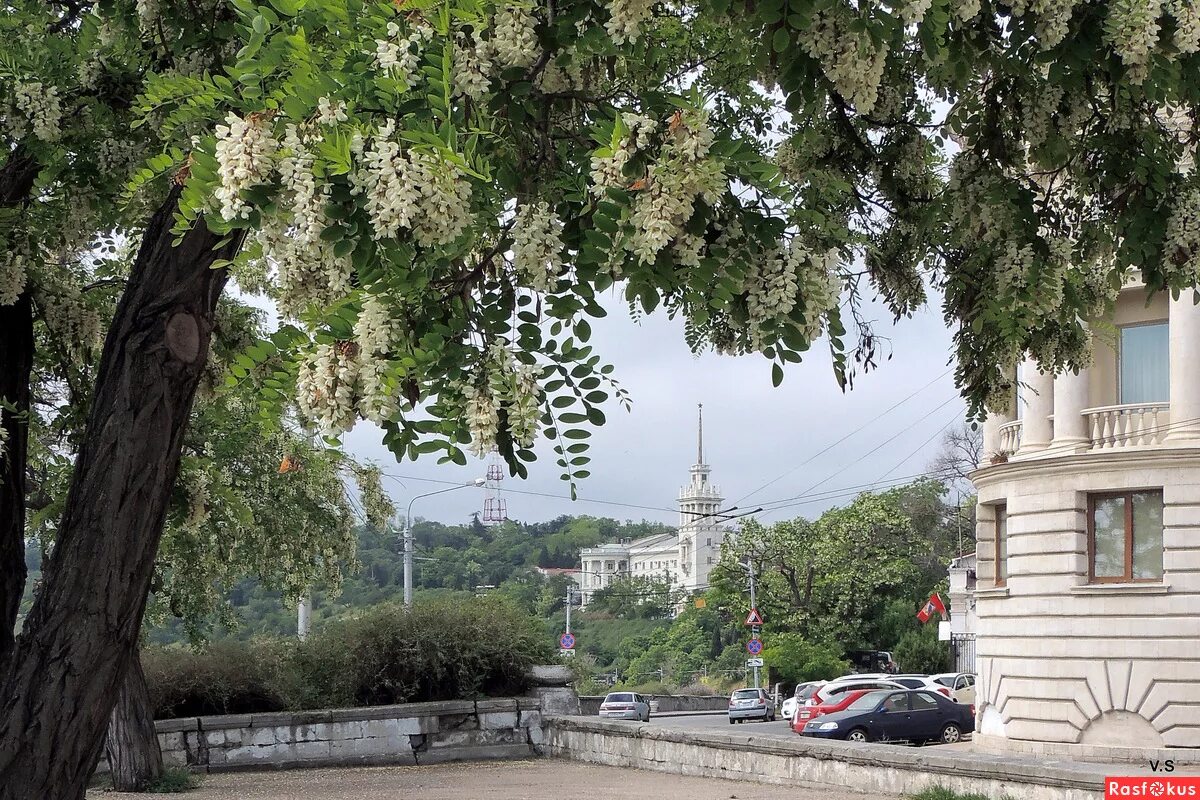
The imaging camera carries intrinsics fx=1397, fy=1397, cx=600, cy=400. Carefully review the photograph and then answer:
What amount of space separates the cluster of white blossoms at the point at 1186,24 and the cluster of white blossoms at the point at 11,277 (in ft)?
21.8

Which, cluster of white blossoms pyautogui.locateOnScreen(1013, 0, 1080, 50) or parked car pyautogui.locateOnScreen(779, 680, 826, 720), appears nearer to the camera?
cluster of white blossoms pyautogui.locateOnScreen(1013, 0, 1080, 50)

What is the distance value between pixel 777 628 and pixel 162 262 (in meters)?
63.5

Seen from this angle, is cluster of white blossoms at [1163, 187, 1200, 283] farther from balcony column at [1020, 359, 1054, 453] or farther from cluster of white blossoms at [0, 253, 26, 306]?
balcony column at [1020, 359, 1054, 453]

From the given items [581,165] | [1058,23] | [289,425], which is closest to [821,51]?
[581,165]

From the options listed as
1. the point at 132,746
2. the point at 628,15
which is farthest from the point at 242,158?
the point at 132,746

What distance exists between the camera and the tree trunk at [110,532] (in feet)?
24.1

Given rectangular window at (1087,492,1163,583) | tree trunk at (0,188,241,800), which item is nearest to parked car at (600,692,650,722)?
rectangular window at (1087,492,1163,583)

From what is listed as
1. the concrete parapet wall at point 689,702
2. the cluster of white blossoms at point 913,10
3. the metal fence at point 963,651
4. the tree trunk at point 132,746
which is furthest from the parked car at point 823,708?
the cluster of white blossoms at point 913,10

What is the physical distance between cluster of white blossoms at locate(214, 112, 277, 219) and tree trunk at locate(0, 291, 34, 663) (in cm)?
517

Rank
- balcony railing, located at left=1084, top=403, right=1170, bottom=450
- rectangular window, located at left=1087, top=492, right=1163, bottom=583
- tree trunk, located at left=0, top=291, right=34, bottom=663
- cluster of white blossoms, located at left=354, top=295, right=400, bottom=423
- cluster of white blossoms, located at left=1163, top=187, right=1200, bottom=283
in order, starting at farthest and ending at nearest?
balcony railing, located at left=1084, top=403, right=1170, bottom=450
rectangular window, located at left=1087, top=492, right=1163, bottom=583
tree trunk, located at left=0, top=291, right=34, bottom=663
cluster of white blossoms, located at left=1163, top=187, right=1200, bottom=283
cluster of white blossoms, located at left=354, top=295, right=400, bottom=423

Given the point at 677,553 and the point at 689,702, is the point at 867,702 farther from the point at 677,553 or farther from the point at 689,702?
the point at 677,553

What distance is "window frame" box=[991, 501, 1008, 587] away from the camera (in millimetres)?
31359

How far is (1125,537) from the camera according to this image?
2823cm

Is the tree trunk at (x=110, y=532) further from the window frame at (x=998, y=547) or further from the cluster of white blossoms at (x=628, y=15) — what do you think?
the window frame at (x=998, y=547)
